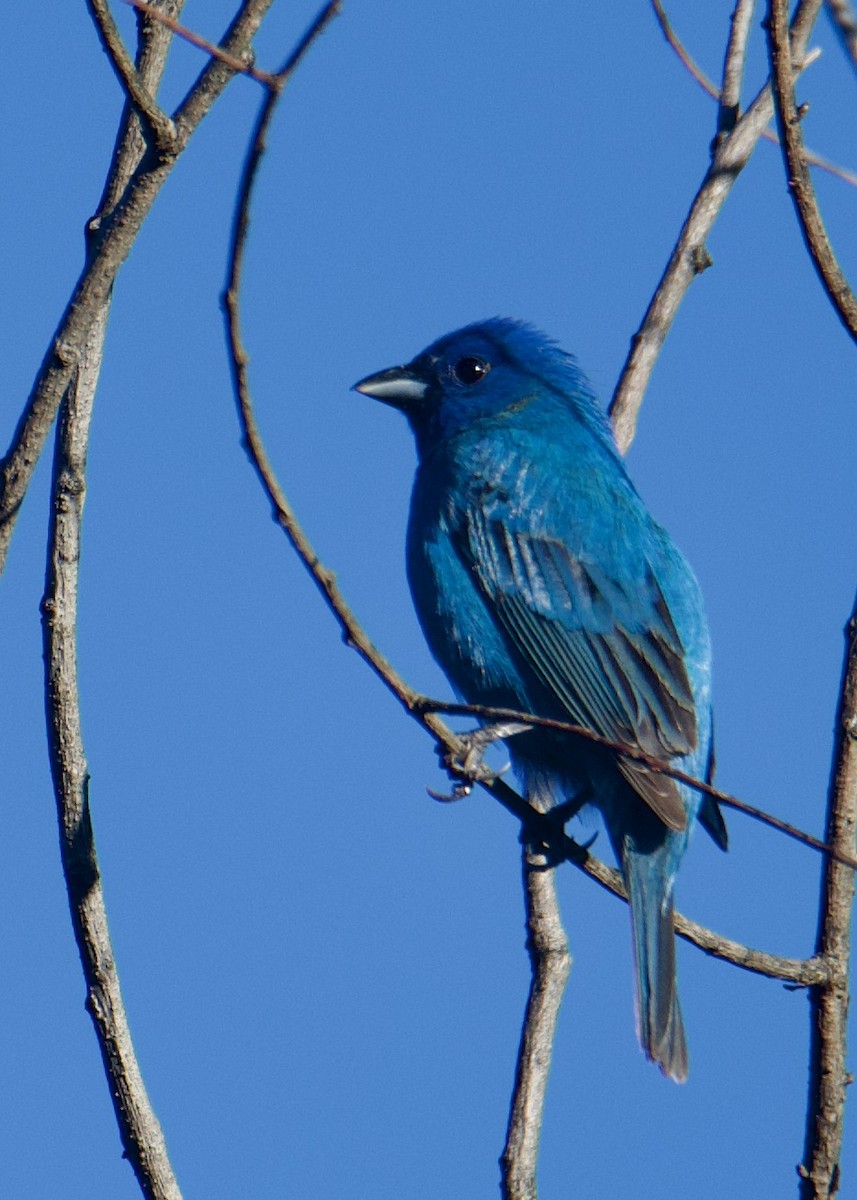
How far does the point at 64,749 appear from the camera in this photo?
13.0 feet

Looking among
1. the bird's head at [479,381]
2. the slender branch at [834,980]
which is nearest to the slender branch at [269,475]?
the slender branch at [834,980]

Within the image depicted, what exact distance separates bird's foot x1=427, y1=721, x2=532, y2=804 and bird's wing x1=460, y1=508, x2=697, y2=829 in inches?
14.0

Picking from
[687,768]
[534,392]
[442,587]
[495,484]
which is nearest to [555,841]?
[687,768]

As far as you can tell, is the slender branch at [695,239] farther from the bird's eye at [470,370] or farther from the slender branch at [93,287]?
the slender branch at [93,287]

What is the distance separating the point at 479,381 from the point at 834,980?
379cm

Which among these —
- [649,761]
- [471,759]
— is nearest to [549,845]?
[471,759]

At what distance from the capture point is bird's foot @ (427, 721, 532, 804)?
4.79 metres

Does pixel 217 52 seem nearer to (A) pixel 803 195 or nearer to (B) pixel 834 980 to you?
(A) pixel 803 195

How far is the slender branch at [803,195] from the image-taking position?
4020 millimetres

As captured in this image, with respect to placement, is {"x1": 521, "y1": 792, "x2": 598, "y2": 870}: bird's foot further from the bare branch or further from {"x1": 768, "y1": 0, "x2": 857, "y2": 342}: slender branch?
{"x1": 768, "y1": 0, "x2": 857, "y2": 342}: slender branch

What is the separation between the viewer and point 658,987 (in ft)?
18.3

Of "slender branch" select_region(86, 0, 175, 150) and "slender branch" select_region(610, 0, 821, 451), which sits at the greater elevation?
"slender branch" select_region(610, 0, 821, 451)

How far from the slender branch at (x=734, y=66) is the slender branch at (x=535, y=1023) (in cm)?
318

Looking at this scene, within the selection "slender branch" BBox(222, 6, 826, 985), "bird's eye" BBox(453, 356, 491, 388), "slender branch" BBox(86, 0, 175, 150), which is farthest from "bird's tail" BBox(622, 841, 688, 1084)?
"slender branch" BBox(86, 0, 175, 150)
